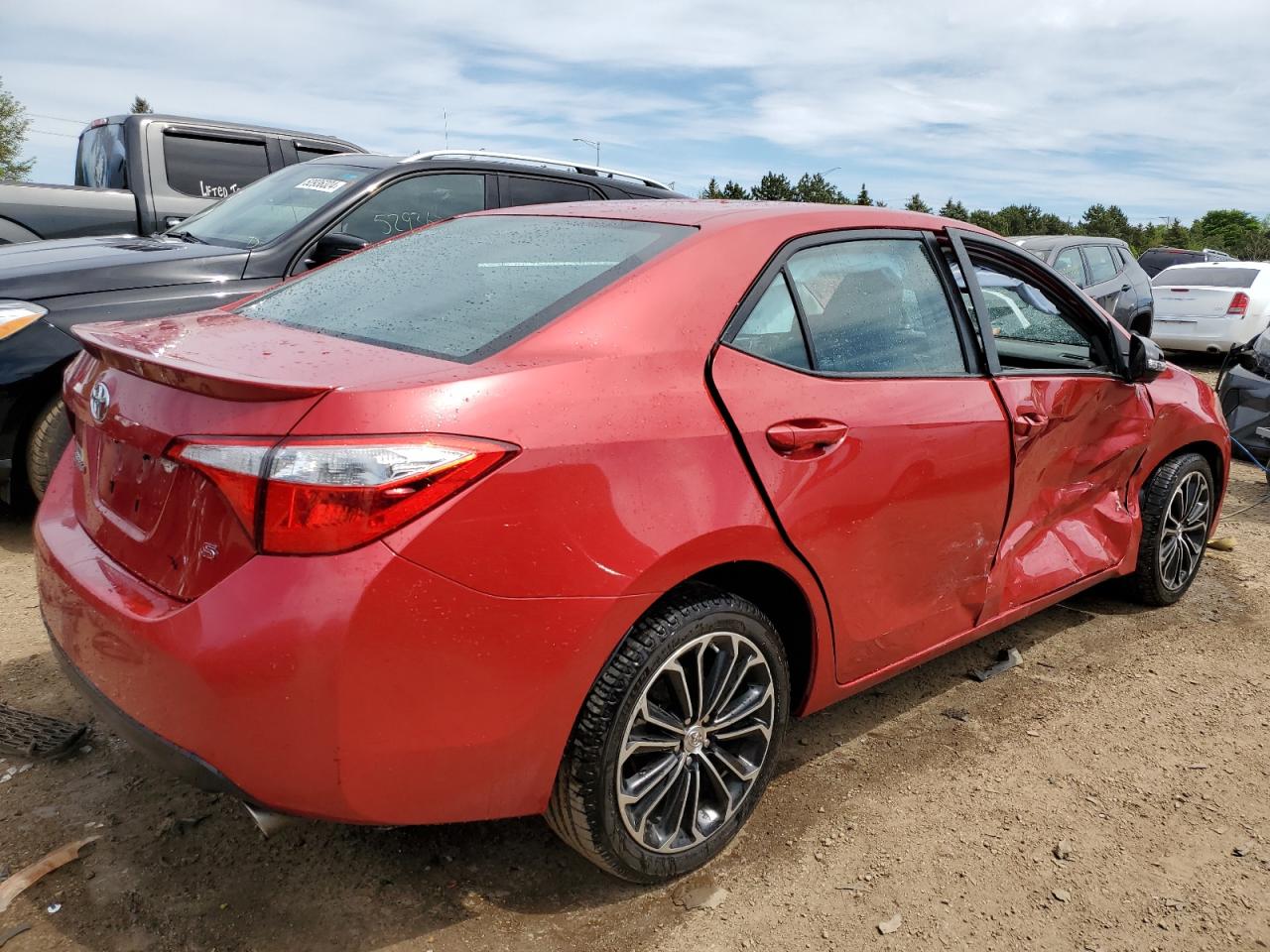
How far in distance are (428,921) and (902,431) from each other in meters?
1.67

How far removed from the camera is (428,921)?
232 cm

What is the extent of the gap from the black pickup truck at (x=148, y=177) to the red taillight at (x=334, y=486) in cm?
654

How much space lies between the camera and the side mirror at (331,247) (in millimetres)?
5238

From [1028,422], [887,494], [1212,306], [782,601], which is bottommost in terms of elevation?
[1212,306]

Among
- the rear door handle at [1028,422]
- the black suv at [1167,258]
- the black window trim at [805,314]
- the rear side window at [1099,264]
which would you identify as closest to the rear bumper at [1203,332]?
the rear side window at [1099,264]

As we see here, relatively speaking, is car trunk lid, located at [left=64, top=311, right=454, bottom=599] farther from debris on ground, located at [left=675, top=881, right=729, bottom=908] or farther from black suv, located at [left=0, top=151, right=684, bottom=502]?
black suv, located at [left=0, top=151, right=684, bottom=502]

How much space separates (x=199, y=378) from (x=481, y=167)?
4.33 m

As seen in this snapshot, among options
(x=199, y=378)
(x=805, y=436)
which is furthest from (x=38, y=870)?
(x=805, y=436)

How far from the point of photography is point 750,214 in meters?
2.79

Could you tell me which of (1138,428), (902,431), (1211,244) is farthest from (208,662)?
(1211,244)

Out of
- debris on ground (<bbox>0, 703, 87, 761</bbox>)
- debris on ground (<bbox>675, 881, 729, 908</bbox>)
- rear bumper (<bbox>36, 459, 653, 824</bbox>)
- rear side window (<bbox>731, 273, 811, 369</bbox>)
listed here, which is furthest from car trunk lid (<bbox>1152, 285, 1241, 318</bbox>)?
debris on ground (<bbox>0, 703, 87, 761</bbox>)

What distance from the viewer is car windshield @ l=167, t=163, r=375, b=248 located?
545cm

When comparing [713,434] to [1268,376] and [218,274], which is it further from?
[1268,376]

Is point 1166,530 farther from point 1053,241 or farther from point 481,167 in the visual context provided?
point 1053,241
